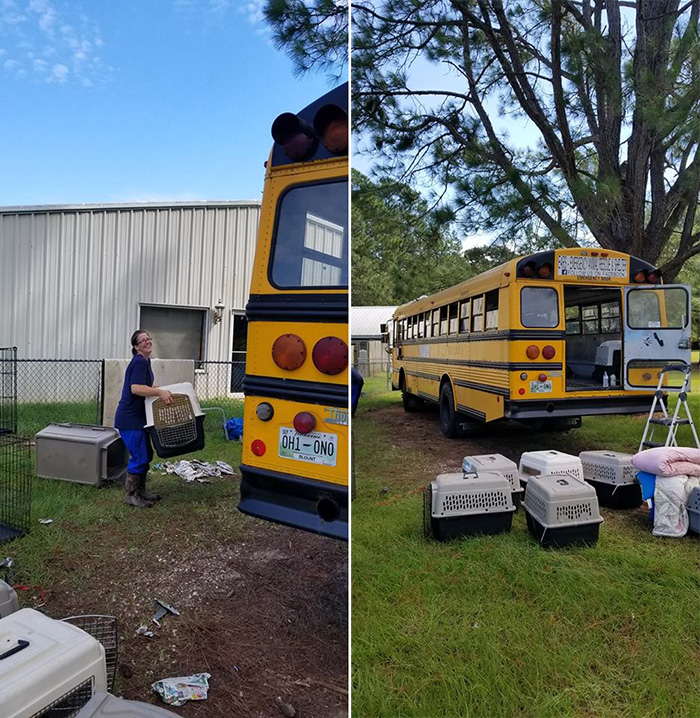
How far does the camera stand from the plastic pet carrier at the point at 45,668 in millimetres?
1116

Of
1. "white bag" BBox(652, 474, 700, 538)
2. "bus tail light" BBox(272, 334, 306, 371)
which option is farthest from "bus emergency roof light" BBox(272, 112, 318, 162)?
"white bag" BBox(652, 474, 700, 538)

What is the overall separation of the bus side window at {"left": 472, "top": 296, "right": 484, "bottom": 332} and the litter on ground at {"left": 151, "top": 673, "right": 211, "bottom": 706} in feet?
5.86

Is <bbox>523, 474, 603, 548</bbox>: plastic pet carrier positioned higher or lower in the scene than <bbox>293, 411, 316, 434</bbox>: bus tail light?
lower

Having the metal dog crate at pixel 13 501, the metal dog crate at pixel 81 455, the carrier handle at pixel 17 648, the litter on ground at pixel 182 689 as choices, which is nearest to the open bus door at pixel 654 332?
the litter on ground at pixel 182 689

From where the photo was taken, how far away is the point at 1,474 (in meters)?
3.67

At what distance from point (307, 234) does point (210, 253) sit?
5445 mm

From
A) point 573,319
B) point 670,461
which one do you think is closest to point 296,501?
point 670,461

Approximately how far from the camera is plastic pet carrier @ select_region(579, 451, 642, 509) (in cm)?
239

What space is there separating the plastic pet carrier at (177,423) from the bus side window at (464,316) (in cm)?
155

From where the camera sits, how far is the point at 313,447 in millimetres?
1557

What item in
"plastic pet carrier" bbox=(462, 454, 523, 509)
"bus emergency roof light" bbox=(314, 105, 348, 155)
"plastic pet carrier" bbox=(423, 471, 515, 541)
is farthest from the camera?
"plastic pet carrier" bbox=(462, 454, 523, 509)

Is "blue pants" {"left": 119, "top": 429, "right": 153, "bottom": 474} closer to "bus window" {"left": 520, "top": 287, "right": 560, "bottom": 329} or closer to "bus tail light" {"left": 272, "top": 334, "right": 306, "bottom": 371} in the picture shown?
"bus tail light" {"left": 272, "top": 334, "right": 306, "bottom": 371}

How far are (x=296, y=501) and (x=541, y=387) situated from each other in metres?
1.31

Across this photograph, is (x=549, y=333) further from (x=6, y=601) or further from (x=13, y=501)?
(x=13, y=501)
